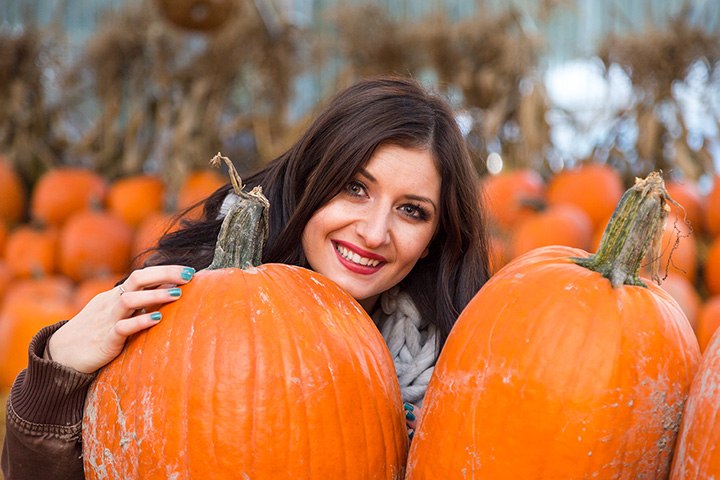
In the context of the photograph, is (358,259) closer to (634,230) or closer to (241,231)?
(241,231)

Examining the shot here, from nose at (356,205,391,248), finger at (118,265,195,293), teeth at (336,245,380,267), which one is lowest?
teeth at (336,245,380,267)

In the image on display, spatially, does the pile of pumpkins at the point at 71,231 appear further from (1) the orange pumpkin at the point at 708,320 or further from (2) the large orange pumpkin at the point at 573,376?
(2) the large orange pumpkin at the point at 573,376

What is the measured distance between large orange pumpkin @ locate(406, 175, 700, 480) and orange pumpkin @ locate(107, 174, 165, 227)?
12.8 ft

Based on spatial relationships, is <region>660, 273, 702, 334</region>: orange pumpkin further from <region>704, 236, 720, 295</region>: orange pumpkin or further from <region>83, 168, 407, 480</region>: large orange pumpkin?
<region>83, 168, 407, 480</region>: large orange pumpkin

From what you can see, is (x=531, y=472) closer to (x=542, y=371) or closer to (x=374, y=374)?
(x=542, y=371)

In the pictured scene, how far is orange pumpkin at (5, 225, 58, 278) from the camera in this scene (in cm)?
428

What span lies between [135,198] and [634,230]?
Result: 162 inches

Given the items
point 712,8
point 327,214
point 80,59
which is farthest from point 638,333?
point 80,59

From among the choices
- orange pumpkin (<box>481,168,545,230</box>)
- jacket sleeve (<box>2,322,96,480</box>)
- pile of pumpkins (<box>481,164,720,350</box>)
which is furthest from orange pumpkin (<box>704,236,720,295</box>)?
jacket sleeve (<box>2,322,96,480</box>)

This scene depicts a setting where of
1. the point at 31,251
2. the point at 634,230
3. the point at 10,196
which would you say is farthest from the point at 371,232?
the point at 10,196

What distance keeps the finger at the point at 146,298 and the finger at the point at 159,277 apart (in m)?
0.02

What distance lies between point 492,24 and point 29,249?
367 cm

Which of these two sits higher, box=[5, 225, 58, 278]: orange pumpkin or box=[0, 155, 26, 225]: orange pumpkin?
box=[0, 155, 26, 225]: orange pumpkin

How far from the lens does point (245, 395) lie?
105 centimetres
